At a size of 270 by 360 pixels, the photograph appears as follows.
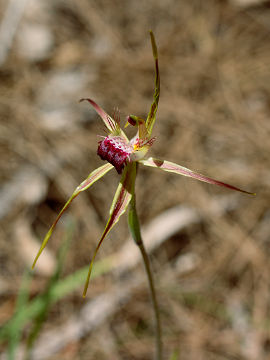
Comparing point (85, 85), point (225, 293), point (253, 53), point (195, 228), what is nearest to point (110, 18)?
point (85, 85)

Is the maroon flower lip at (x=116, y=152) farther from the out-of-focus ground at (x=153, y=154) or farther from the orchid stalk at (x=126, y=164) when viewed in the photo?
the out-of-focus ground at (x=153, y=154)

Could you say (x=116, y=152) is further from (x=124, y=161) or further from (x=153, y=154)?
(x=153, y=154)

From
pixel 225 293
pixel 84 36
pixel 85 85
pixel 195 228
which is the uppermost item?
pixel 84 36

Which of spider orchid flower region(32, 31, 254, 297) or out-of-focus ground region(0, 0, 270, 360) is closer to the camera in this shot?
spider orchid flower region(32, 31, 254, 297)

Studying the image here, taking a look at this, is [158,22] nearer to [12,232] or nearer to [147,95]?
[147,95]

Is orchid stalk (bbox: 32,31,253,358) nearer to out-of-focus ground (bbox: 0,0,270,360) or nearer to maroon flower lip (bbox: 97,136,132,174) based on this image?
maroon flower lip (bbox: 97,136,132,174)

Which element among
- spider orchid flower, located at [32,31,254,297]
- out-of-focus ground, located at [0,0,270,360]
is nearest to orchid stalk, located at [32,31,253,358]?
spider orchid flower, located at [32,31,254,297]
